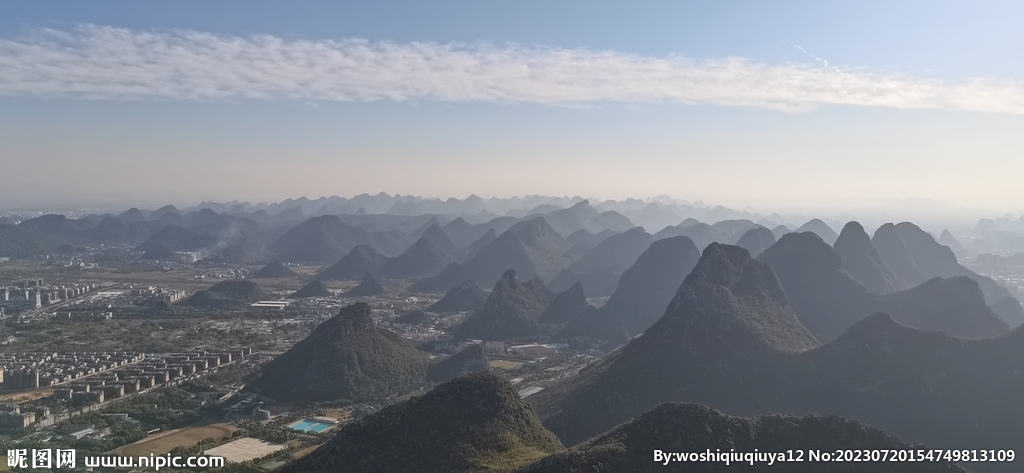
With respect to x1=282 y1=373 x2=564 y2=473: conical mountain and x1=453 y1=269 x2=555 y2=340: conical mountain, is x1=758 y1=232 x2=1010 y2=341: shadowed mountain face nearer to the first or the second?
x1=453 y1=269 x2=555 y2=340: conical mountain

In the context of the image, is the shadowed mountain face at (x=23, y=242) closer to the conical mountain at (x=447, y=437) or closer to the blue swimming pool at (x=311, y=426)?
the blue swimming pool at (x=311, y=426)

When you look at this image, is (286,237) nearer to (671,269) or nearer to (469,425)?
(671,269)

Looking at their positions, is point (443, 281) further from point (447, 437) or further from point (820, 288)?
point (447, 437)

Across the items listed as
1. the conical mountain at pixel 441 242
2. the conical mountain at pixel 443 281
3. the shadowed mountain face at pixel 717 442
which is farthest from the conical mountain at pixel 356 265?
the shadowed mountain face at pixel 717 442

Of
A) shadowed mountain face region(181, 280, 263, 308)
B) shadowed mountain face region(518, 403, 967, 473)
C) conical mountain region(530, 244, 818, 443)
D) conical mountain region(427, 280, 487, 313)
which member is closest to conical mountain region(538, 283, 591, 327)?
conical mountain region(427, 280, 487, 313)

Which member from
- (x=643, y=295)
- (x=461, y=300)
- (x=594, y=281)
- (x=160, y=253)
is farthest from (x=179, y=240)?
(x=643, y=295)

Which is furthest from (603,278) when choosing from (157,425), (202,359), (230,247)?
(230,247)

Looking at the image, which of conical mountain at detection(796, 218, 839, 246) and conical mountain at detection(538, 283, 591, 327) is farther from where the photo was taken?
conical mountain at detection(796, 218, 839, 246)
